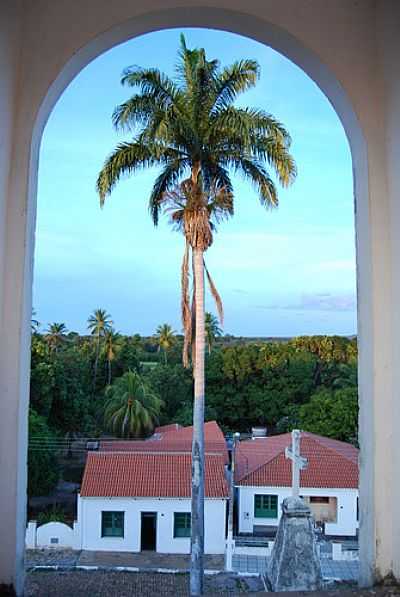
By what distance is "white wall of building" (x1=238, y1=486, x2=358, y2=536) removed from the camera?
38.6ft

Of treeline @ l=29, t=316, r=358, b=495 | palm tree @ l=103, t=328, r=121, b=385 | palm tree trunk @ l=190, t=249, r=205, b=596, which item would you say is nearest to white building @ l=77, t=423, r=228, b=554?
palm tree trunk @ l=190, t=249, r=205, b=596

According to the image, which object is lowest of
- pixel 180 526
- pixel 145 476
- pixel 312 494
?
pixel 180 526

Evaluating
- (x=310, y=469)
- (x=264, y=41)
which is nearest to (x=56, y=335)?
(x=310, y=469)

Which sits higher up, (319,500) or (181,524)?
(319,500)

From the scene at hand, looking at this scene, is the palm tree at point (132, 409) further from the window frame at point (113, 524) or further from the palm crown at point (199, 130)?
the palm crown at point (199, 130)

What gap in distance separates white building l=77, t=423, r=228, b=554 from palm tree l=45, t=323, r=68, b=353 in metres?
9.01

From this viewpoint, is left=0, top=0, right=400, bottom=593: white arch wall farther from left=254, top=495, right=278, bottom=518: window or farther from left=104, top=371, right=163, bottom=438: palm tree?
left=104, top=371, right=163, bottom=438: palm tree

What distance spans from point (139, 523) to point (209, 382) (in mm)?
8672

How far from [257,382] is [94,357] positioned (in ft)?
18.9

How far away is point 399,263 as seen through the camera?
1617 millimetres

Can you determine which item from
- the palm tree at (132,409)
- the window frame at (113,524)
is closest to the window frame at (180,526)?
the window frame at (113,524)

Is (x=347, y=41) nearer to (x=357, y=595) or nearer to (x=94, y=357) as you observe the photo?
(x=357, y=595)

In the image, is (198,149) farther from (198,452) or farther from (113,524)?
(113,524)

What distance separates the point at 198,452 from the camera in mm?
9148
